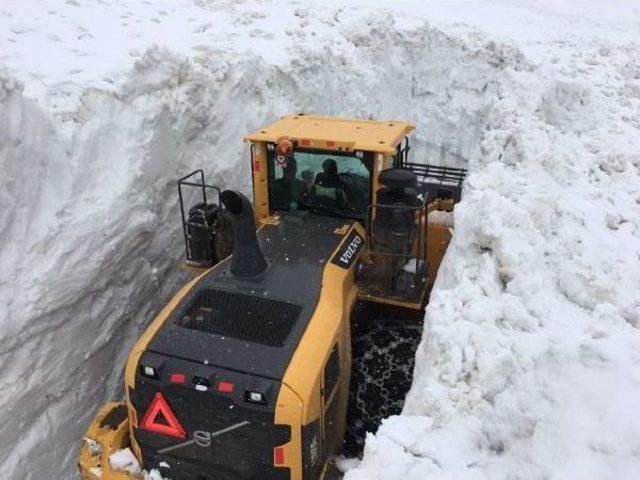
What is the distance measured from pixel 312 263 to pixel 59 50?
→ 4.92 m

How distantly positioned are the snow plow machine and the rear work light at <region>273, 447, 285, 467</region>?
0.02 metres

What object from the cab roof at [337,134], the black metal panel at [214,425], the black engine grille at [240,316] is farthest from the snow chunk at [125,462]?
the cab roof at [337,134]

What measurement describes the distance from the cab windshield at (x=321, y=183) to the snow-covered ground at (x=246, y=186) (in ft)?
3.91

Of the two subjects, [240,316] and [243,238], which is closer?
[240,316]

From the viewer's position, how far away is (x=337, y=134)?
240 inches

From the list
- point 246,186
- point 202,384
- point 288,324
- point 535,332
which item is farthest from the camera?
point 246,186

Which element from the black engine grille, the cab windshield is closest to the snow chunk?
the black engine grille

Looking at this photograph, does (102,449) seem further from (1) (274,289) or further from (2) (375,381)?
(2) (375,381)

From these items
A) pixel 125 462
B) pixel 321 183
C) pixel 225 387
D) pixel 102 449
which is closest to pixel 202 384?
pixel 225 387

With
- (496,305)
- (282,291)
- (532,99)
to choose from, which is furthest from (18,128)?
(532,99)

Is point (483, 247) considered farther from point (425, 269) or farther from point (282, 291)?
point (282, 291)

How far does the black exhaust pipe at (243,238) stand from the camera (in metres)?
4.81

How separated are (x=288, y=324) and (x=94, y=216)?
283 centimetres

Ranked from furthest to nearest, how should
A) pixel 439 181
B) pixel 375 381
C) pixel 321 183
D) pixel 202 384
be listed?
pixel 439 181
pixel 321 183
pixel 375 381
pixel 202 384
